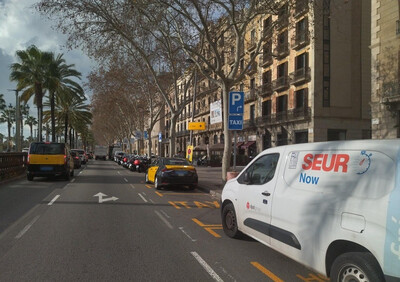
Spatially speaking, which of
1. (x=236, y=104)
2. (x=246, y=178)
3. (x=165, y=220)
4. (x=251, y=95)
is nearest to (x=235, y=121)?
(x=236, y=104)

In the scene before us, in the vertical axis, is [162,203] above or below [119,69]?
below

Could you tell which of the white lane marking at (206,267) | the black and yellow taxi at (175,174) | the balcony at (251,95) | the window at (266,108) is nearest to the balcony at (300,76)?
the window at (266,108)

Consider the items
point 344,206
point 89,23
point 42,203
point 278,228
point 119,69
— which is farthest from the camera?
point 119,69

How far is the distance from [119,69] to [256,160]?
3030 centimetres

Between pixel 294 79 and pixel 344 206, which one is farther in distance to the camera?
pixel 294 79

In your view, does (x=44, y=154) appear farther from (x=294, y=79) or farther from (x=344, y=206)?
(x=294, y=79)

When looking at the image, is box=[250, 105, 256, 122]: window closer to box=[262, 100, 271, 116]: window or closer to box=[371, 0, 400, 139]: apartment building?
box=[262, 100, 271, 116]: window

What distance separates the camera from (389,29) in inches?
832

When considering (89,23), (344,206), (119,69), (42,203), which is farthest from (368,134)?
(344,206)

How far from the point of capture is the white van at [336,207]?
3.52 meters

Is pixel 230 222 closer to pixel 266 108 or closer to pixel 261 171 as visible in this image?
pixel 261 171

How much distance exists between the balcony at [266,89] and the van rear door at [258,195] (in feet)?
117

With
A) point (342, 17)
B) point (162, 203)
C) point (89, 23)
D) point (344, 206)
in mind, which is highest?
point (342, 17)

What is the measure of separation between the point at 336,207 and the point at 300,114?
3277 centimetres
